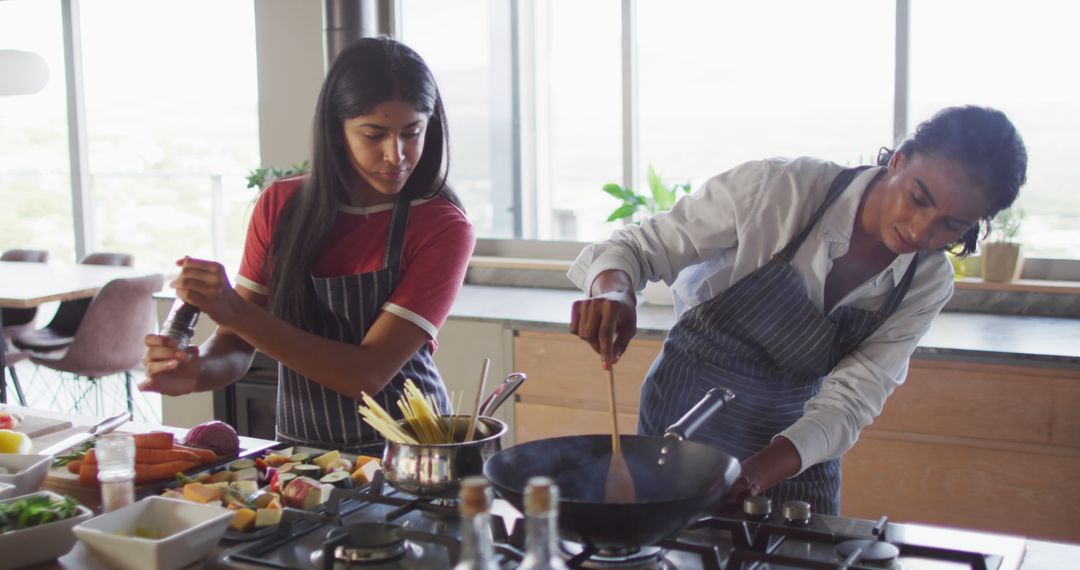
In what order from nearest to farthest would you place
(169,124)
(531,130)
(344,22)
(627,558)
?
1. (627,558)
2. (344,22)
3. (531,130)
4. (169,124)

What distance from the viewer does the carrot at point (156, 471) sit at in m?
1.55

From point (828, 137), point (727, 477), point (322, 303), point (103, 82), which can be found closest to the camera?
point (727, 477)

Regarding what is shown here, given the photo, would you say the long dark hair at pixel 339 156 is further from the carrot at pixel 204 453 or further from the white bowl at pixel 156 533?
the white bowl at pixel 156 533

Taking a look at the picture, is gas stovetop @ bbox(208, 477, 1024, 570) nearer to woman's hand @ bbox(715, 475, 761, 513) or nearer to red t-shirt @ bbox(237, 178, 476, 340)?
woman's hand @ bbox(715, 475, 761, 513)

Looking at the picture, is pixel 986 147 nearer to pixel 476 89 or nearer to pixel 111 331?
pixel 476 89

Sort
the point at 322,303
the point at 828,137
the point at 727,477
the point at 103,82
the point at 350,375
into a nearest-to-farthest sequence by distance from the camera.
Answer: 1. the point at 727,477
2. the point at 350,375
3. the point at 322,303
4. the point at 828,137
5. the point at 103,82

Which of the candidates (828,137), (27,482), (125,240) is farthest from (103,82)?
(27,482)

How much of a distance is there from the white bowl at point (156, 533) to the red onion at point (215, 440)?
355 mm

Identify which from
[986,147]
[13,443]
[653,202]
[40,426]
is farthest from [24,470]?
[653,202]

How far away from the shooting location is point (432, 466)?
1.35 m

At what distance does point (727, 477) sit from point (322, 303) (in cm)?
94

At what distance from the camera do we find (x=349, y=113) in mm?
1819

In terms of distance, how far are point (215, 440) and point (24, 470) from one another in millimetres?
295

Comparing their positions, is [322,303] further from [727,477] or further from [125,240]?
[125,240]
